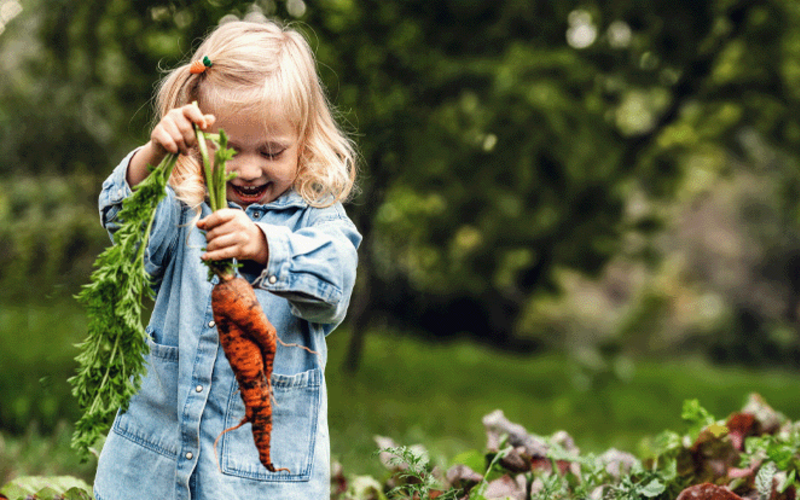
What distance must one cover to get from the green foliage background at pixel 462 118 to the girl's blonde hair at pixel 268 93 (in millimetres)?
495

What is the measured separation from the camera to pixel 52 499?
2.05 meters

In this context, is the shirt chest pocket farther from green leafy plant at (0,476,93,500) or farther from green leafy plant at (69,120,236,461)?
green leafy plant at (0,476,93,500)

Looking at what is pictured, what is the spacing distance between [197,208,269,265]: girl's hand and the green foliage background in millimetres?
430

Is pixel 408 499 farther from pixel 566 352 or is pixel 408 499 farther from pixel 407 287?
pixel 566 352

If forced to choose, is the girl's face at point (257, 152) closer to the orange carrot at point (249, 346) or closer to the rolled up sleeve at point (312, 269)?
the rolled up sleeve at point (312, 269)

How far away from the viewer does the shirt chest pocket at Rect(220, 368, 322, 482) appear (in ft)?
6.03

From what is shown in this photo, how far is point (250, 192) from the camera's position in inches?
75.1

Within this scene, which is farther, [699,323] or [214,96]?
[699,323]

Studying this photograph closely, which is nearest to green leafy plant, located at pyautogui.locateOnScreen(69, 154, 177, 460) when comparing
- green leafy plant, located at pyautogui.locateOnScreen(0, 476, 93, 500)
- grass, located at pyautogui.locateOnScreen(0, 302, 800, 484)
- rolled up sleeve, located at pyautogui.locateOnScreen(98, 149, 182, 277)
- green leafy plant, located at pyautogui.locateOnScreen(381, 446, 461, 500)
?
rolled up sleeve, located at pyautogui.locateOnScreen(98, 149, 182, 277)

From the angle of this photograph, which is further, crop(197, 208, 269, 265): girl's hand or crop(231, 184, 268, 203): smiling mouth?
crop(231, 184, 268, 203): smiling mouth

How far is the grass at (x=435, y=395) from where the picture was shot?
4031mm

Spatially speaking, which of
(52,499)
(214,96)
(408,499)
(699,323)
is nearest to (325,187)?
(214,96)

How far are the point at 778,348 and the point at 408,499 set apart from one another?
1236cm

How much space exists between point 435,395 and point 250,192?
17.2ft
